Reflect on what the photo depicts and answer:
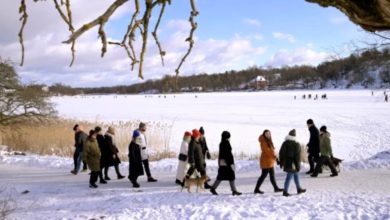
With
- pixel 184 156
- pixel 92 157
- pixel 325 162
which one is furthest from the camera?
pixel 325 162

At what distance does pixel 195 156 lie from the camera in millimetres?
11047

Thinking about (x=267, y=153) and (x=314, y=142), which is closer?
(x=267, y=153)

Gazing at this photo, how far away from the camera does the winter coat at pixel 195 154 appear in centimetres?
1094

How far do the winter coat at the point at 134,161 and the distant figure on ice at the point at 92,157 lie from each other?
0.84 m

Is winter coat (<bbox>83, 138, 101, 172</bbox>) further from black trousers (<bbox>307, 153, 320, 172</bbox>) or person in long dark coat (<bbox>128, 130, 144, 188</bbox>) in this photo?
black trousers (<bbox>307, 153, 320, 172</bbox>)

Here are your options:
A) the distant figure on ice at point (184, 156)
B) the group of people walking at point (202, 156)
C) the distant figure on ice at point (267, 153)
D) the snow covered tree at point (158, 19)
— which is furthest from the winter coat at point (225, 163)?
the snow covered tree at point (158, 19)

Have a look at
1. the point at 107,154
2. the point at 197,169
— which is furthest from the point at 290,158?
the point at 107,154

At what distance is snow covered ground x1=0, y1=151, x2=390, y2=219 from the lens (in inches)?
353

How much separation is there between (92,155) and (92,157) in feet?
0.17

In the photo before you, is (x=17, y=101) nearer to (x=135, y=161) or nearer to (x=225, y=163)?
(x=135, y=161)

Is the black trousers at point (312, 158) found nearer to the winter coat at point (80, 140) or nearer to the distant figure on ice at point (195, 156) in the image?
the distant figure on ice at point (195, 156)

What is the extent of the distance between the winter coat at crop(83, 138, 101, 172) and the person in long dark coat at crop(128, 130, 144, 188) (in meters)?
0.84

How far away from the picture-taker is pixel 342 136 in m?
24.6

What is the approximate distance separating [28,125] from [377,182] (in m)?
16.0
